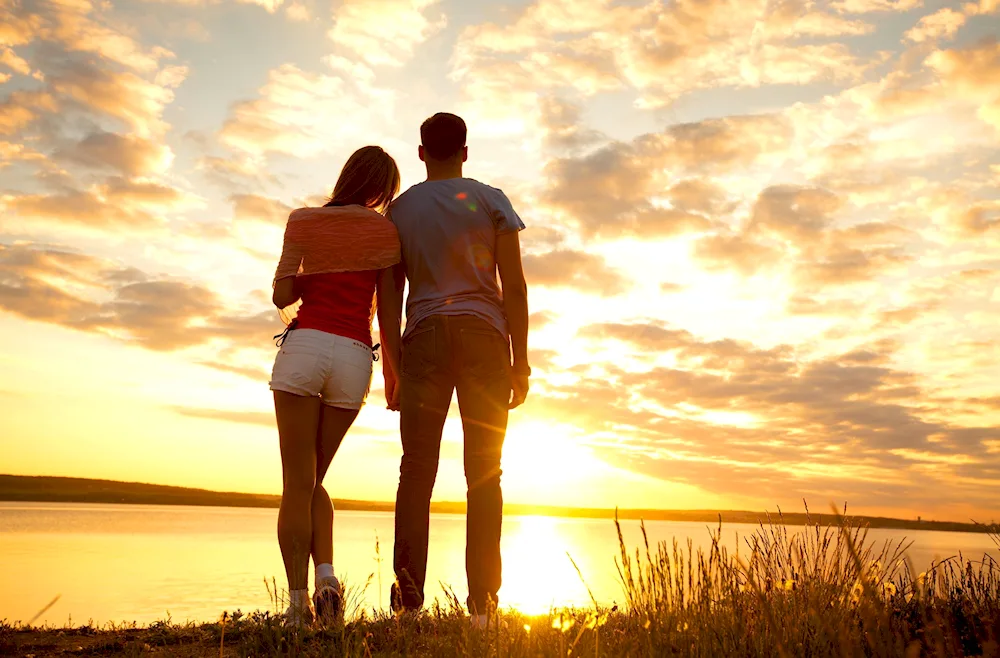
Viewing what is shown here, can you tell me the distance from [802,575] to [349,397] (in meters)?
2.61

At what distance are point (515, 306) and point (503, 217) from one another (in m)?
0.54

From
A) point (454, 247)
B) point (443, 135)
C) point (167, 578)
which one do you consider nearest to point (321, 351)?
point (454, 247)

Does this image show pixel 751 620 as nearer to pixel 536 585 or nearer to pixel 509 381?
pixel 509 381

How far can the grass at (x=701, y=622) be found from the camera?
2.76 metres

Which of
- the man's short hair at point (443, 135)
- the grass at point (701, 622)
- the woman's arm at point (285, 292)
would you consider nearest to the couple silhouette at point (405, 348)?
the woman's arm at point (285, 292)

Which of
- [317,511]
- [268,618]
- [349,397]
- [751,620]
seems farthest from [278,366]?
[751,620]

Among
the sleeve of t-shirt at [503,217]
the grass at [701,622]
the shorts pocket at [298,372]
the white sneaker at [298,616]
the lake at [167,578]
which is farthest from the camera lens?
the lake at [167,578]

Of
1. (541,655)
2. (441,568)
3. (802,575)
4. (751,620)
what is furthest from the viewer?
(441,568)

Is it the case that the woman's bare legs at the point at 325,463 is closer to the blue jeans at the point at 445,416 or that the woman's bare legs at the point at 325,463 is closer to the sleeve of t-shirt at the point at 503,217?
the blue jeans at the point at 445,416

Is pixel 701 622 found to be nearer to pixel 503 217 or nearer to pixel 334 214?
pixel 503 217

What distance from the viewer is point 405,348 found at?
14.2ft

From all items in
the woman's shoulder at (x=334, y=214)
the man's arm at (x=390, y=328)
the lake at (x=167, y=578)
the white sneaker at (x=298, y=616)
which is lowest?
the lake at (x=167, y=578)

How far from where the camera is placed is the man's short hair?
14.9 ft

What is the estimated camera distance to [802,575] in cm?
384
